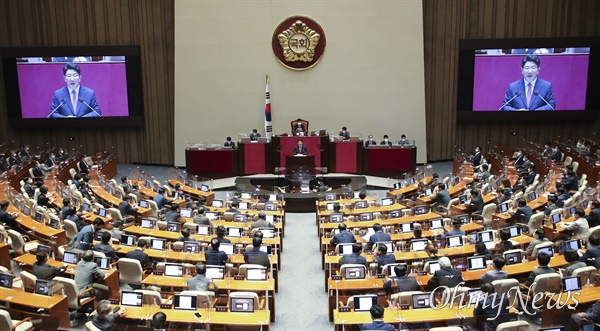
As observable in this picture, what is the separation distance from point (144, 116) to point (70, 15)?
512cm

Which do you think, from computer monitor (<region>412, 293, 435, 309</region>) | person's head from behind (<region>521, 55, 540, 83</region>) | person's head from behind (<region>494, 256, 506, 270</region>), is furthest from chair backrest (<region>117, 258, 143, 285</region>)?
person's head from behind (<region>521, 55, 540, 83</region>)

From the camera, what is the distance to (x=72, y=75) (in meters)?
24.5

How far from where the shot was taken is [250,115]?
80.9 feet

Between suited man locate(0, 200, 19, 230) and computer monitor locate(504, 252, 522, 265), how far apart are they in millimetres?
10907

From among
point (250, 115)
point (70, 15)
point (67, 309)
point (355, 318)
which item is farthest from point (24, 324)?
point (70, 15)

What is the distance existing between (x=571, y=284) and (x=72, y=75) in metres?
21.2

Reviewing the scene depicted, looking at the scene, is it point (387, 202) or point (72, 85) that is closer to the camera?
point (387, 202)

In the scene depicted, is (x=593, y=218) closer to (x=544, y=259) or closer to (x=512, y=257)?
(x=512, y=257)

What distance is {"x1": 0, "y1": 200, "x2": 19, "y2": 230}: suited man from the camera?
45.1ft

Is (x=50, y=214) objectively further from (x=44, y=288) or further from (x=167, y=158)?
(x=167, y=158)

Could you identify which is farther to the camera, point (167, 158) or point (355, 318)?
point (167, 158)

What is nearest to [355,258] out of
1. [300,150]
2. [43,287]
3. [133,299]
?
[133,299]

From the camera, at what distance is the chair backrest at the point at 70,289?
9625 millimetres

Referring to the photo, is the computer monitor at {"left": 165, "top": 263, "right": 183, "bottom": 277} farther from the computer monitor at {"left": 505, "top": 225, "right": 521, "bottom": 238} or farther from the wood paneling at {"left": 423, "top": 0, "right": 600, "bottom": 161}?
the wood paneling at {"left": 423, "top": 0, "right": 600, "bottom": 161}
